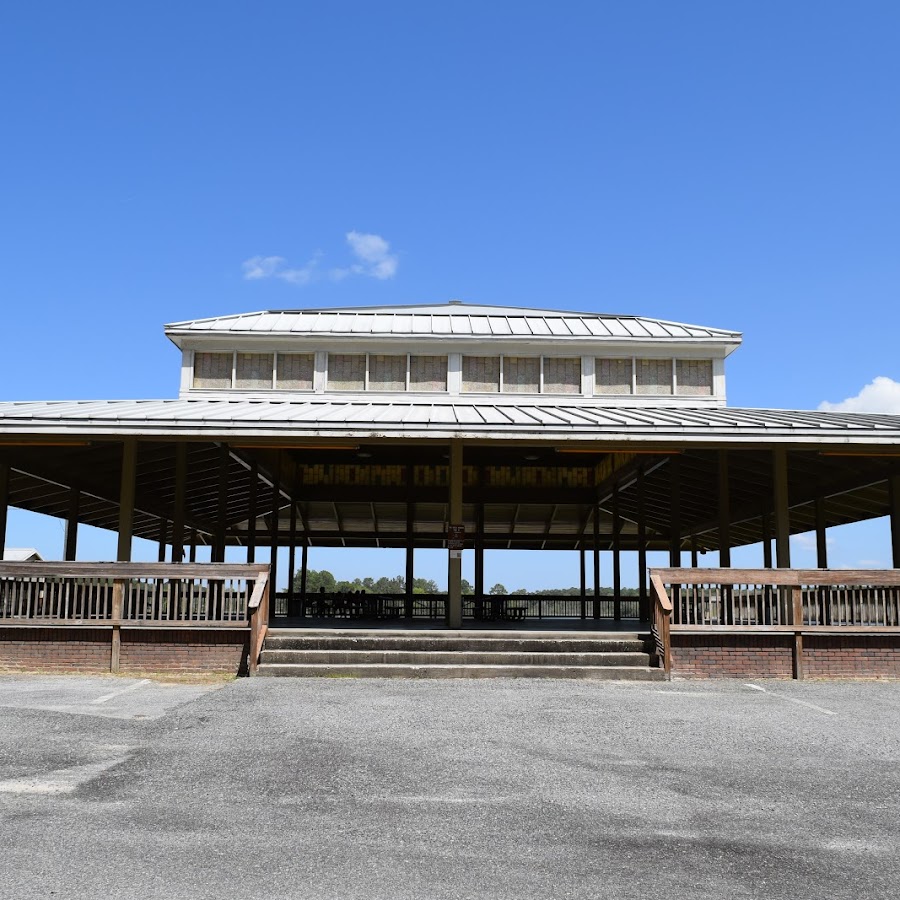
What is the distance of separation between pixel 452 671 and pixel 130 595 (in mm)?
4653

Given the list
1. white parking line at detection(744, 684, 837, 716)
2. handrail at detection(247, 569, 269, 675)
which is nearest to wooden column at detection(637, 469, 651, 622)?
white parking line at detection(744, 684, 837, 716)

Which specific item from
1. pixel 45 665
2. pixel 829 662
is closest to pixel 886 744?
pixel 829 662

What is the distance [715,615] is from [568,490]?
9247 mm

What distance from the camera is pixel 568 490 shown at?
22188 millimetres

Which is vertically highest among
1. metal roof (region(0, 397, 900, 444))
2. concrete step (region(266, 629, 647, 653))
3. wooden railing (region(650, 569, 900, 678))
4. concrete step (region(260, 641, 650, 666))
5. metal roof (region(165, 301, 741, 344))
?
metal roof (region(165, 301, 741, 344))

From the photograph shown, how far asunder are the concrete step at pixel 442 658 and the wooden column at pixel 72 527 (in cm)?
860

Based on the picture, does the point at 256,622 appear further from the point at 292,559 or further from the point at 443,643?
the point at 292,559

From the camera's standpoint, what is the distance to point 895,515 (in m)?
15.8

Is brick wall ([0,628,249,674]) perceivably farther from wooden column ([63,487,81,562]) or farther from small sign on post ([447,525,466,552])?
wooden column ([63,487,81,562])

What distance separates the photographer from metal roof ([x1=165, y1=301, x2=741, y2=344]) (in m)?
25.3

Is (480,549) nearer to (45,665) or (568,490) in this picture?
(568,490)

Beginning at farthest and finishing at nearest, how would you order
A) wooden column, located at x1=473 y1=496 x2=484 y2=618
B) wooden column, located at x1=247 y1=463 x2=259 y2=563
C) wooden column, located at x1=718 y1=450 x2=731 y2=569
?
1. wooden column, located at x1=473 y1=496 x2=484 y2=618
2. wooden column, located at x1=247 y1=463 x2=259 y2=563
3. wooden column, located at x1=718 y1=450 x2=731 y2=569

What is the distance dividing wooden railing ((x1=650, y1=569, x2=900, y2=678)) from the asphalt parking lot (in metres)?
2.54

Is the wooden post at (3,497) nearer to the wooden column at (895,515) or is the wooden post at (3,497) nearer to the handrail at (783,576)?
the handrail at (783,576)
